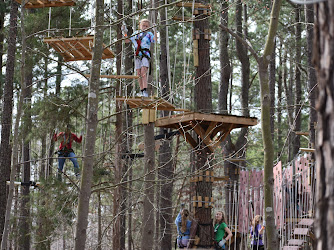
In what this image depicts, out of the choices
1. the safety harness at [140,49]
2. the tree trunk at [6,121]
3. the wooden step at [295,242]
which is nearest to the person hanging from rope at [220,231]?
the wooden step at [295,242]

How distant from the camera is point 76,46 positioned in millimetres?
6758

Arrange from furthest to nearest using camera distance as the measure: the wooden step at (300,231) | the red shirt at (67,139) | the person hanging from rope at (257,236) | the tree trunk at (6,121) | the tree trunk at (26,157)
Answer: the tree trunk at (6,121) < the tree trunk at (26,157) < the red shirt at (67,139) < the wooden step at (300,231) < the person hanging from rope at (257,236)

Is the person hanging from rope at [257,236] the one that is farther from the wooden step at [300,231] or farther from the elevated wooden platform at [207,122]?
the elevated wooden platform at [207,122]

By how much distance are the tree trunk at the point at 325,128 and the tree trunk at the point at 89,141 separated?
3837mm

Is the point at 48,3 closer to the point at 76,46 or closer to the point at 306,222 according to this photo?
the point at 76,46

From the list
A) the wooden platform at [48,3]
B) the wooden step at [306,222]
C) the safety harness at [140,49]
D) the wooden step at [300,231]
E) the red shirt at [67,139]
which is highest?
the wooden platform at [48,3]

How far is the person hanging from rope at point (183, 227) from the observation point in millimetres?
8828

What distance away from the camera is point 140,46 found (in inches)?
300

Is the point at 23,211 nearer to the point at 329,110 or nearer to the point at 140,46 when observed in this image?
the point at 140,46

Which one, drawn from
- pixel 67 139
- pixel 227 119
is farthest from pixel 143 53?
pixel 67 139

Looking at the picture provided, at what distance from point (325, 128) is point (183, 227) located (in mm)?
7246

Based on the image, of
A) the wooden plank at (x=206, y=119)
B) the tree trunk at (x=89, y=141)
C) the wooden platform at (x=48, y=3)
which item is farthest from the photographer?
the wooden plank at (x=206, y=119)

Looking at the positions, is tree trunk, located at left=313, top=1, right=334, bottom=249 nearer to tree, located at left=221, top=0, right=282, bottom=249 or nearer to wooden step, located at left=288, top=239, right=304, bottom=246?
tree, located at left=221, top=0, right=282, bottom=249

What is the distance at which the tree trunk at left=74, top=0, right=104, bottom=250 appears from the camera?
5551mm
